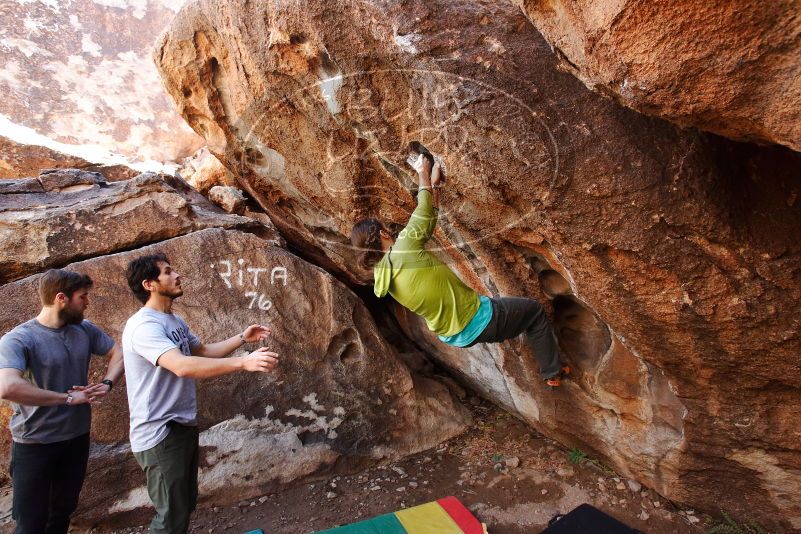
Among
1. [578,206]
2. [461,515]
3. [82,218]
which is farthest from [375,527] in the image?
[82,218]

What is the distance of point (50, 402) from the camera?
2.37 metres

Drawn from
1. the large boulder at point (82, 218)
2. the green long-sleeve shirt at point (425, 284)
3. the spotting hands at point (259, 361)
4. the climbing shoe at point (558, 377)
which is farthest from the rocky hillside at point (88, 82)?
the spotting hands at point (259, 361)

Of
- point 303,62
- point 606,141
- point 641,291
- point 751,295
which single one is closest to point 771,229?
point 751,295

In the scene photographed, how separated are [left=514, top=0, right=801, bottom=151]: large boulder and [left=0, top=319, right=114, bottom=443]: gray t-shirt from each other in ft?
8.82

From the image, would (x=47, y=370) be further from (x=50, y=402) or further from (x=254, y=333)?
(x=254, y=333)

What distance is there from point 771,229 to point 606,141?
78 cm

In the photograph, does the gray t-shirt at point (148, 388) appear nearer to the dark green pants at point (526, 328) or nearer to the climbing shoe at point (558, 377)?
the dark green pants at point (526, 328)

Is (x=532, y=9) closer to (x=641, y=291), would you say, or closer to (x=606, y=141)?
(x=606, y=141)

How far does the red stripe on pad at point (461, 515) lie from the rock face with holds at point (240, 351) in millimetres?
742

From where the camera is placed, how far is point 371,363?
4.19 m

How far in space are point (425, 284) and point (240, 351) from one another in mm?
1742

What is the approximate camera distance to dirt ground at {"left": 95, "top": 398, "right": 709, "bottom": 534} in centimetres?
341

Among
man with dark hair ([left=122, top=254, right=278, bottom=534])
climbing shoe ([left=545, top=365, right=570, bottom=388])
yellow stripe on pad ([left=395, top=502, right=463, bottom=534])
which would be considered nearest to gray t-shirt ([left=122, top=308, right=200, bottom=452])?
man with dark hair ([left=122, top=254, right=278, bottom=534])

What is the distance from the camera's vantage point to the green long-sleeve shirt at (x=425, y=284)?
287cm
